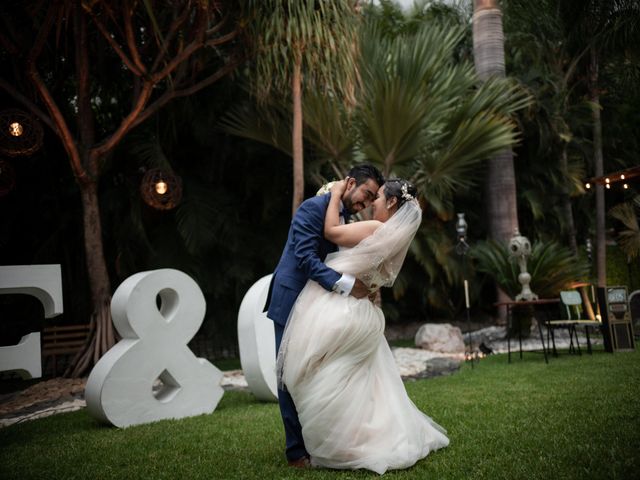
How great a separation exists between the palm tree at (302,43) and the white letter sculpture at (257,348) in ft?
6.86

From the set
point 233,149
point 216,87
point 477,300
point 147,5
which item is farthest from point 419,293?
point 147,5

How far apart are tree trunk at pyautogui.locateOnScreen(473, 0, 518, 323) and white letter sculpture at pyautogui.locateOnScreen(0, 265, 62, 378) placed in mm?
9542

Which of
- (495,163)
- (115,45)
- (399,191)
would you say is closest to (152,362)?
(399,191)

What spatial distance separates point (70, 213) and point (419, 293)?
774cm

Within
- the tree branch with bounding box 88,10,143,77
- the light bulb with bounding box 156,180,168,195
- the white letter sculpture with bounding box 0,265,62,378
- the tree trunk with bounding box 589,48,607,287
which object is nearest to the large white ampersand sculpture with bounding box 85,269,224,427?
the white letter sculpture with bounding box 0,265,62,378

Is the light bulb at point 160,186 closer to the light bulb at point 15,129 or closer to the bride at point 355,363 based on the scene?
the light bulb at point 15,129

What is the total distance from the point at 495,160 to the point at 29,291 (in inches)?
402

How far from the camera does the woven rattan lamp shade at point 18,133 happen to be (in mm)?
7895

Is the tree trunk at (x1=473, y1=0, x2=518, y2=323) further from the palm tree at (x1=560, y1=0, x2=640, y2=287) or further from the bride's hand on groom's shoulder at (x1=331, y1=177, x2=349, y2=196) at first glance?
the bride's hand on groom's shoulder at (x1=331, y1=177, x2=349, y2=196)

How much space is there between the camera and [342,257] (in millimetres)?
3492

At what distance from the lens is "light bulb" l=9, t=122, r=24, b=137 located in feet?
26.0

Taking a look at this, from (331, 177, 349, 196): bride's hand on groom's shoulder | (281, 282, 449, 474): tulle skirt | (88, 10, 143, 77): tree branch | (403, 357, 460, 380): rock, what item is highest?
(88, 10, 143, 77): tree branch

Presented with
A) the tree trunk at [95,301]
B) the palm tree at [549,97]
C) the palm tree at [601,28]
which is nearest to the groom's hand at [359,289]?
the tree trunk at [95,301]

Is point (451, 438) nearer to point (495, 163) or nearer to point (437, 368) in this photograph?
point (437, 368)
